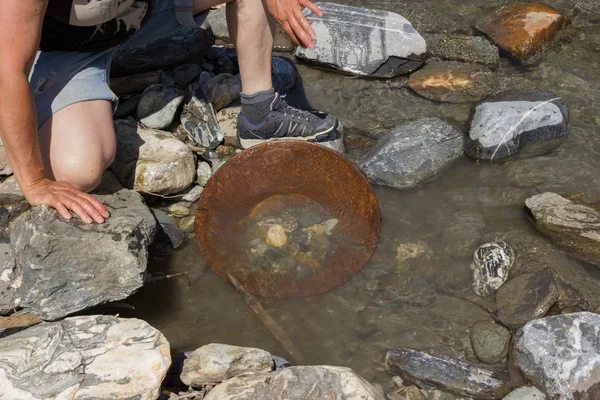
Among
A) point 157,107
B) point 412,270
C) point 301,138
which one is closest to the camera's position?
point 412,270

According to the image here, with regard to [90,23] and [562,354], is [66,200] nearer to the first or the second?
[90,23]

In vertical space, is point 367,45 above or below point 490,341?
above

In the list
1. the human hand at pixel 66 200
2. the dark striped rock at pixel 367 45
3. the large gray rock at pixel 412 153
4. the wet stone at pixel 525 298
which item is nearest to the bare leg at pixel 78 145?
the human hand at pixel 66 200

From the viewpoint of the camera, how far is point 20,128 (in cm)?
319

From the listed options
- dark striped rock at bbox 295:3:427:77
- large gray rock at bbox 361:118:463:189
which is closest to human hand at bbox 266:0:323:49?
large gray rock at bbox 361:118:463:189

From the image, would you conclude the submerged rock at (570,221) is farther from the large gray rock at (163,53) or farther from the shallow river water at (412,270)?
the large gray rock at (163,53)

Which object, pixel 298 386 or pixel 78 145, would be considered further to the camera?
pixel 78 145

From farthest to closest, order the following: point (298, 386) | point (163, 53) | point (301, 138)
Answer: point (163, 53) < point (301, 138) < point (298, 386)

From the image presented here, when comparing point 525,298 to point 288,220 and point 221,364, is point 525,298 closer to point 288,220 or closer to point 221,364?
point 288,220

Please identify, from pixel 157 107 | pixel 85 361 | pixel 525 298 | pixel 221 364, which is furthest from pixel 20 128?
pixel 525 298

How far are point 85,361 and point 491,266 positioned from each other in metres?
2.06

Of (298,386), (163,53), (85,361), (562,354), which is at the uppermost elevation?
(163,53)

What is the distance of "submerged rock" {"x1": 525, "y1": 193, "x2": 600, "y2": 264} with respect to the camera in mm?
3680

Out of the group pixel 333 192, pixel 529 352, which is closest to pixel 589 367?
pixel 529 352
